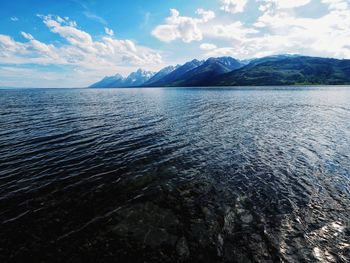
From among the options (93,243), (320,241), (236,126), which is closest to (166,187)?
(93,243)

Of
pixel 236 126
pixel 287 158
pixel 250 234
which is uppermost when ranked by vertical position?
pixel 250 234

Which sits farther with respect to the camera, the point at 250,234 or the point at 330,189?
the point at 330,189

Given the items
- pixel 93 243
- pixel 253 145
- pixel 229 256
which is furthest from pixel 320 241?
pixel 253 145

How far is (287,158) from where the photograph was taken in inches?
939

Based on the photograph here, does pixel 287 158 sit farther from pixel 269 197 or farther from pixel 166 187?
pixel 166 187

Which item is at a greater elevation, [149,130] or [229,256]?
[229,256]

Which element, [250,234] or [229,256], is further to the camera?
[250,234]

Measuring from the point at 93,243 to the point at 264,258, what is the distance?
366 inches

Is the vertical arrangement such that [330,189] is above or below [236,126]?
above

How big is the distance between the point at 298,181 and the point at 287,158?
612cm

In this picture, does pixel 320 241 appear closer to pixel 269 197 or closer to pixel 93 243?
pixel 269 197

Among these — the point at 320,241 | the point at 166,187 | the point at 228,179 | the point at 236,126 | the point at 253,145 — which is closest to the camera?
the point at 320,241

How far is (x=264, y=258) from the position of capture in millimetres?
10453

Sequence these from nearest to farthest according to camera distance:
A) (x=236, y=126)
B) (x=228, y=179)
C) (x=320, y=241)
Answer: (x=320, y=241)
(x=228, y=179)
(x=236, y=126)
